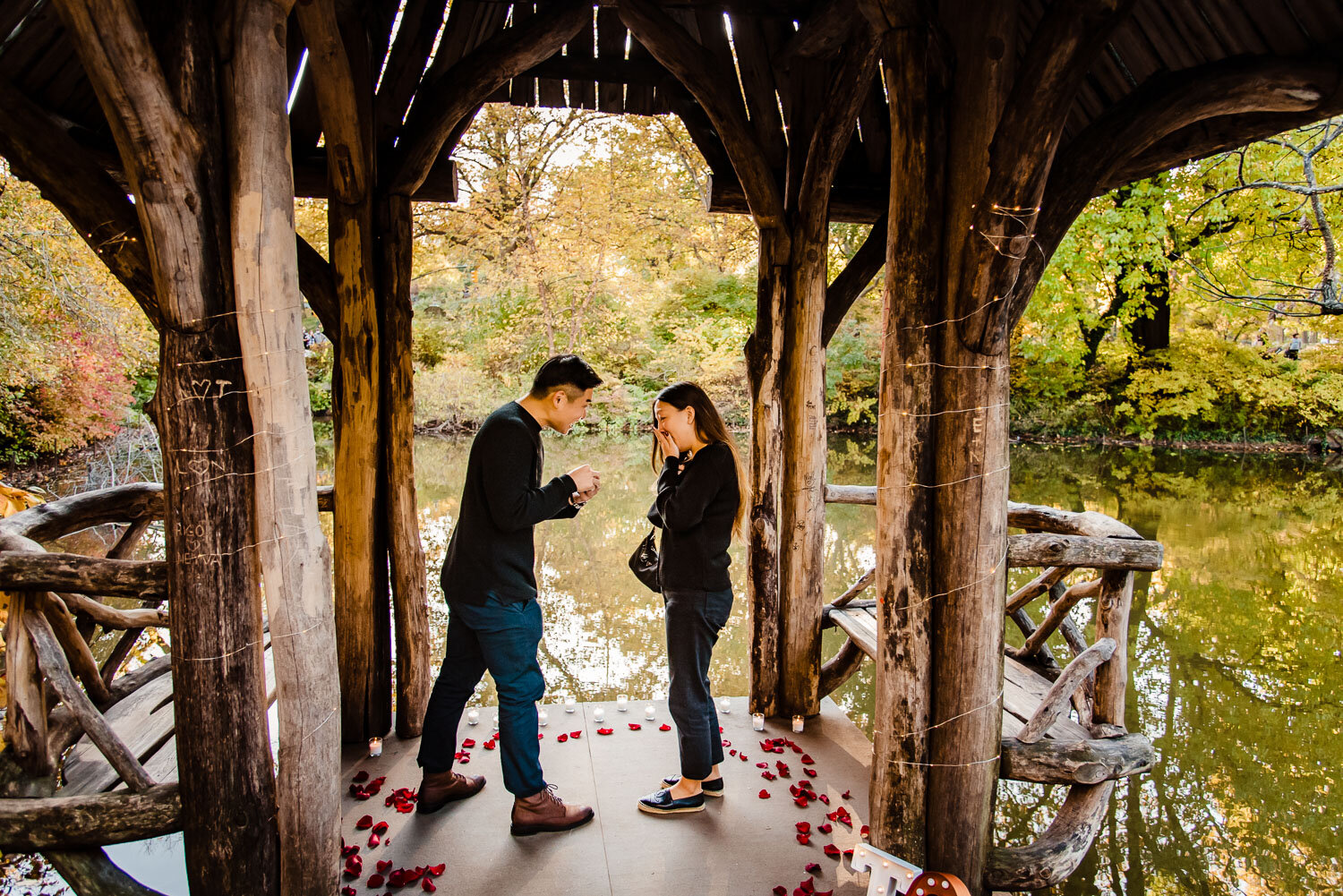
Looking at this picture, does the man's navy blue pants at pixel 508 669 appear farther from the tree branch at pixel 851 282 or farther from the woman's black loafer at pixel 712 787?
the tree branch at pixel 851 282

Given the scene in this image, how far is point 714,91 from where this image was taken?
3.61 metres

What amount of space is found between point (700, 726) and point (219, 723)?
5.53 feet

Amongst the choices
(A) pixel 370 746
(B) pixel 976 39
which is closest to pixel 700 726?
(A) pixel 370 746

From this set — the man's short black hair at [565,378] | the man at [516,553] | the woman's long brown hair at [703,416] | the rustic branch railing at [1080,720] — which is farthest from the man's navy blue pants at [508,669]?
the rustic branch railing at [1080,720]

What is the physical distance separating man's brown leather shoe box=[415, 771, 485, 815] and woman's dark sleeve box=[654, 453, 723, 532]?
1.36 metres

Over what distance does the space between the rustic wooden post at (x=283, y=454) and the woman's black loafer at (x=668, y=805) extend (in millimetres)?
1203

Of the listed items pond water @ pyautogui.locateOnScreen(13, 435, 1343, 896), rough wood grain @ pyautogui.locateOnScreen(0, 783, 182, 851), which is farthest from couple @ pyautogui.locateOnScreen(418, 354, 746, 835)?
pond water @ pyautogui.locateOnScreen(13, 435, 1343, 896)

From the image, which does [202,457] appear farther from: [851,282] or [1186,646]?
[1186,646]

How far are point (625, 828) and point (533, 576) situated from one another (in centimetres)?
105

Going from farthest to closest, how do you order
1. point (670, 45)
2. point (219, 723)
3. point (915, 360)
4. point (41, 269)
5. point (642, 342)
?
point (642, 342)
point (41, 269)
point (670, 45)
point (915, 360)
point (219, 723)

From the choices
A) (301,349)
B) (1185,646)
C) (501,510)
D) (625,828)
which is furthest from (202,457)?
(1185,646)

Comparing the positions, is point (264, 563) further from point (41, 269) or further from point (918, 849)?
point (41, 269)

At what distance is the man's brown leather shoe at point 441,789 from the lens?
10.1 feet

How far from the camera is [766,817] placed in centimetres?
313
